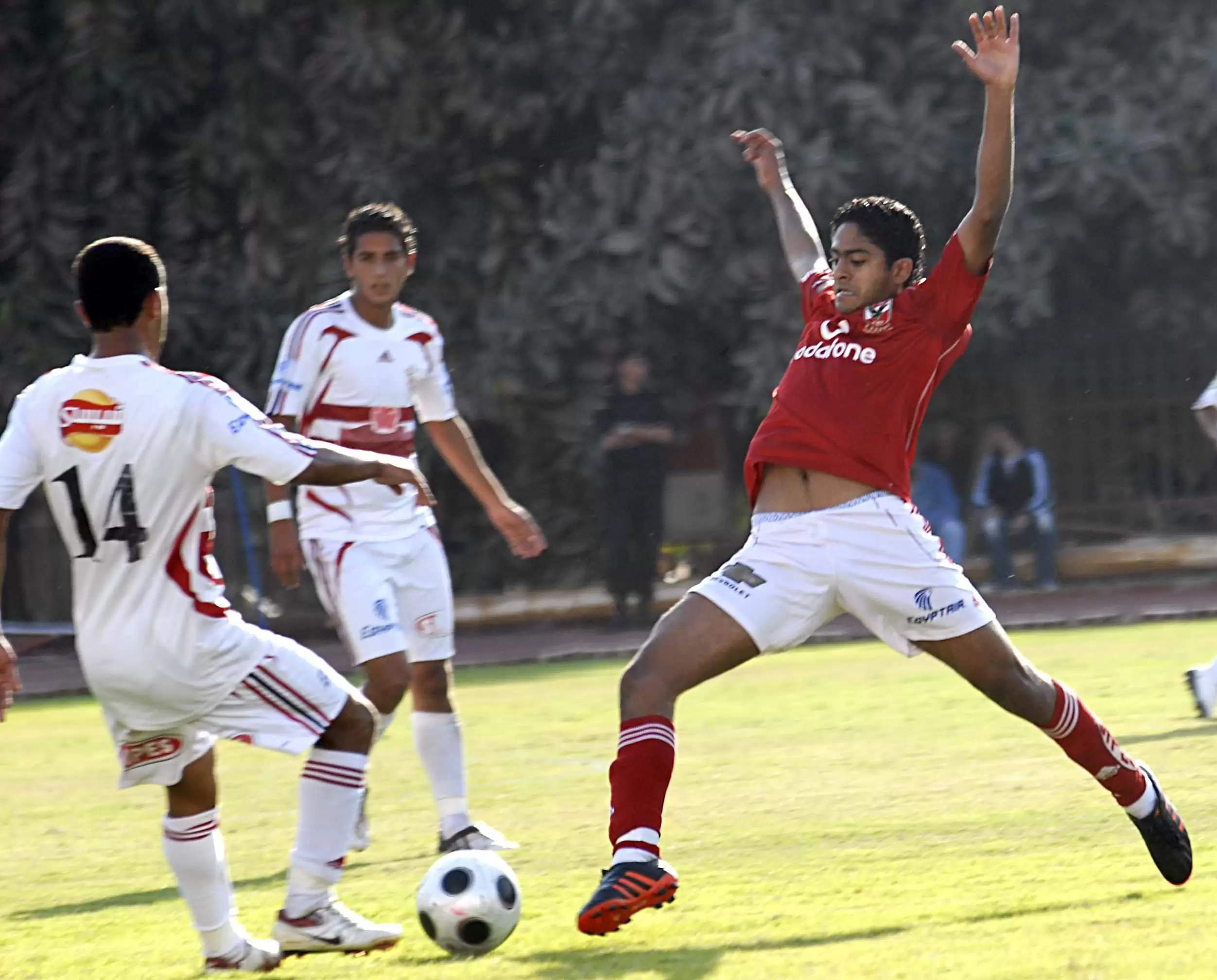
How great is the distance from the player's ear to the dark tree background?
41.6ft

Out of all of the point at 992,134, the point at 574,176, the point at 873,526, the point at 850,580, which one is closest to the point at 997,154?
the point at 992,134

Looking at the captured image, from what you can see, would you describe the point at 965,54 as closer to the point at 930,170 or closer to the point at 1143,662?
the point at 1143,662

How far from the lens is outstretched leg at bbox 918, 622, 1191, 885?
231 inches

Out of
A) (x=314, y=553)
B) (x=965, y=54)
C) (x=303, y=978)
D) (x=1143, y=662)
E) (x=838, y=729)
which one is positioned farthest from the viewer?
(x=1143, y=662)

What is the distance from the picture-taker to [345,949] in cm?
555

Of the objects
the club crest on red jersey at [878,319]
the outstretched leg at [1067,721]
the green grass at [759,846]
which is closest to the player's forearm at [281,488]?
the green grass at [759,846]

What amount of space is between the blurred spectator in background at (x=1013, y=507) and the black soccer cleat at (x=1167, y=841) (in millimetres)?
14208

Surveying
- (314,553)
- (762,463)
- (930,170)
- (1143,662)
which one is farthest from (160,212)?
(762,463)

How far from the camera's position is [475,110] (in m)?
20.5

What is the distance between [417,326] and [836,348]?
2.58 m

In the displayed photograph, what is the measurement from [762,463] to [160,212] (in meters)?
16.8

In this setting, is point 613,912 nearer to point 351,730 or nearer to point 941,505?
point 351,730

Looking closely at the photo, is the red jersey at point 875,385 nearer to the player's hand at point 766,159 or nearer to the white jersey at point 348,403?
the player's hand at point 766,159

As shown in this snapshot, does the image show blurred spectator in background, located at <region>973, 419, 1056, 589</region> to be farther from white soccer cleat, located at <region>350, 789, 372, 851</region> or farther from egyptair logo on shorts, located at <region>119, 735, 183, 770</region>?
egyptair logo on shorts, located at <region>119, 735, 183, 770</region>
